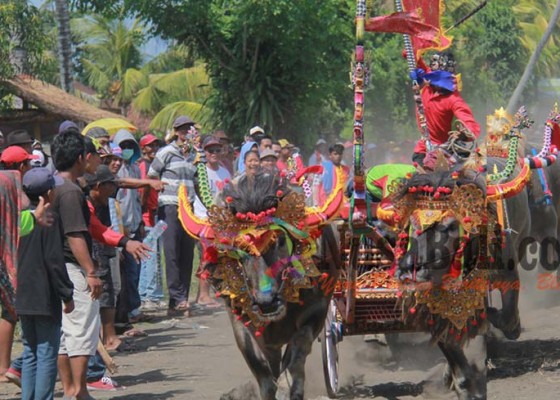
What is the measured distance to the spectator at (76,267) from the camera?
7633mm

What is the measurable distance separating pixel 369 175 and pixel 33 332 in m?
2.89

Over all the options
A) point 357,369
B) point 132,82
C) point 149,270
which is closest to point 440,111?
point 357,369

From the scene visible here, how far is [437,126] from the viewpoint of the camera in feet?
31.0

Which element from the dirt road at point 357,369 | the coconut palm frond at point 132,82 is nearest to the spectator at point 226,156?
the dirt road at point 357,369

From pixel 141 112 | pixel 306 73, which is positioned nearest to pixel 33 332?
pixel 306 73

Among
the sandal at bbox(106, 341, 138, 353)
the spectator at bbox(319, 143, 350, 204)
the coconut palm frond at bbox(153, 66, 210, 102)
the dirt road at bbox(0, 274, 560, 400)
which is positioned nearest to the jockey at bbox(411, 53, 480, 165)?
the spectator at bbox(319, 143, 350, 204)

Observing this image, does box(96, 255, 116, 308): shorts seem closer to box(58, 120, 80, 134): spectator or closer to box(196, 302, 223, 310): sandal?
box(58, 120, 80, 134): spectator

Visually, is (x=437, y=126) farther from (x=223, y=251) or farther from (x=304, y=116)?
(x=304, y=116)

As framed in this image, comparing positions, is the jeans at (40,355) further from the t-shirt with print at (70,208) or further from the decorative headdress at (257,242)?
the decorative headdress at (257,242)

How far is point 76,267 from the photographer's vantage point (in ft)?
26.1

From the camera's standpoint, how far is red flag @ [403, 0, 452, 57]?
328 inches

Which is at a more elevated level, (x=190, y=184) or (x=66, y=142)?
(x=66, y=142)

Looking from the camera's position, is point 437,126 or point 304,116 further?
point 304,116

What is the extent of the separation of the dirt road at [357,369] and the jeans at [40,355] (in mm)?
1416
